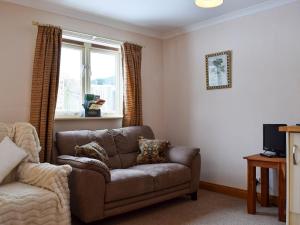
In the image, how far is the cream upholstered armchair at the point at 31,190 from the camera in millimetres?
2045

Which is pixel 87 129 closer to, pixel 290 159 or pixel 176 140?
pixel 176 140

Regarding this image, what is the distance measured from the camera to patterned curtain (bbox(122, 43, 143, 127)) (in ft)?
13.5

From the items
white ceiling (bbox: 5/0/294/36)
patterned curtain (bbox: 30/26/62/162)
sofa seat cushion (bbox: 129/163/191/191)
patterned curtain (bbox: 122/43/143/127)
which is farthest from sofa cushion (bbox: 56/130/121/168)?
white ceiling (bbox: 5/0/294/36)

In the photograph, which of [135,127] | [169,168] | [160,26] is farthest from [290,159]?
[160,26]

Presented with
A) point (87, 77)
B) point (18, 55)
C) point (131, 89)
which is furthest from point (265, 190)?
point (18, 55)

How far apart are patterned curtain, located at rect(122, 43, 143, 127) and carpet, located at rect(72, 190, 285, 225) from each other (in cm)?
128

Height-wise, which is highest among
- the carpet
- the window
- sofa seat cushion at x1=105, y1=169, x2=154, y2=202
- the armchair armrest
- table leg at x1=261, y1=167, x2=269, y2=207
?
the window

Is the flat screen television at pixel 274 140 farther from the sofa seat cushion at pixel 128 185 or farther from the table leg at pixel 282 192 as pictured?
the sofa seat cushion at pixel 128 185

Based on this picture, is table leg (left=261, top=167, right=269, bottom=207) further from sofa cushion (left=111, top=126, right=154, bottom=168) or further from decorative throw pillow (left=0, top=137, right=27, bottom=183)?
decorative throw pillow (left=0, top=137, right=27, bottom=183)

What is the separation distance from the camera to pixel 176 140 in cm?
452

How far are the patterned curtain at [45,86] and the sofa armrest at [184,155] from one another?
4.88 feet

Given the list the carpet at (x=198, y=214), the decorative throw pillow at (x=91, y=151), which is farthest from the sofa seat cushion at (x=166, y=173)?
the decorative throw pillow at (x=91, y=151)

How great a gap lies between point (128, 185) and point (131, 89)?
1662 millimetres

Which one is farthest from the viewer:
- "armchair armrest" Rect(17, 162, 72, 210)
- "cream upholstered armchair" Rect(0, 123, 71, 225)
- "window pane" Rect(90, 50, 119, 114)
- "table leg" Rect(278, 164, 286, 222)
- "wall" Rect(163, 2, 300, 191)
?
"window pane" Rect(90, 50, 119, 114)
